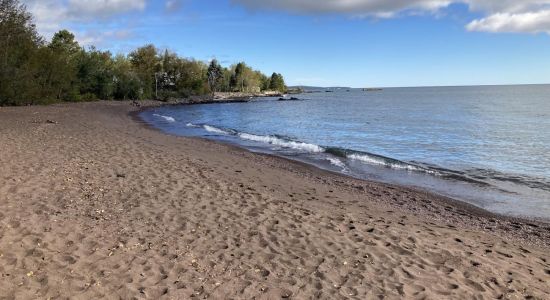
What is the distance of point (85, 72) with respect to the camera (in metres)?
73.7

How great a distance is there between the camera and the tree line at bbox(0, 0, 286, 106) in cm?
3972

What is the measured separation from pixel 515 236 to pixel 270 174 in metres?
7.97

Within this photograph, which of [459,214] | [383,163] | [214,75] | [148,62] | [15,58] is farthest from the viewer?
[214,75]

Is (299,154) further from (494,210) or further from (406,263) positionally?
(406,263)

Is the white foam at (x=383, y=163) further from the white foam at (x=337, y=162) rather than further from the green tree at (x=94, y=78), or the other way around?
the green tree at (x=94, y=78)

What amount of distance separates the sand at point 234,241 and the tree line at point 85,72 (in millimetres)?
33054

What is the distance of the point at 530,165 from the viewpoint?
20453mm

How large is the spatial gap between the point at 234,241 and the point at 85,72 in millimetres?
75782

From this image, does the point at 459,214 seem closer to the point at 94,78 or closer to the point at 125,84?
the point at 94,78

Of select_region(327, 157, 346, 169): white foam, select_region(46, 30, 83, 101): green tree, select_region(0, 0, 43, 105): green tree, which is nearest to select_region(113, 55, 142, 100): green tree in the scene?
select_region(46, 30, 83, 101): green tree

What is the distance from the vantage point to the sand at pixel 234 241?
537 centimetres

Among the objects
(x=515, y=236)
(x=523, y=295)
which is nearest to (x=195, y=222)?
(x=523, y=295)

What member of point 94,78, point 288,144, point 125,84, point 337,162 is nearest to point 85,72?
point 94,78

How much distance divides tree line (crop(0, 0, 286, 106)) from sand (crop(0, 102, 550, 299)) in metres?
33.1
